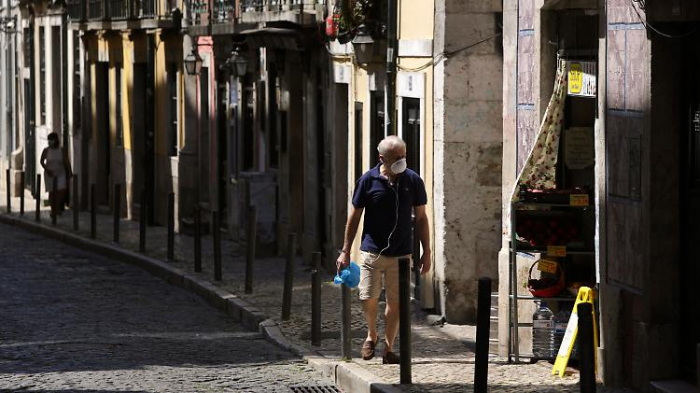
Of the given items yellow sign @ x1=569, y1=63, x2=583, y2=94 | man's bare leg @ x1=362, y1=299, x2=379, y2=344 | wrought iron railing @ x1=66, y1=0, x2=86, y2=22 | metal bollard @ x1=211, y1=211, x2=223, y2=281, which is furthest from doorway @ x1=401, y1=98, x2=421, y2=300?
wrought iron railing @ x1=66, y1=0, x2=86, y2=22

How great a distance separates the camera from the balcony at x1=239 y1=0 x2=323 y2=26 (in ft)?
73.3

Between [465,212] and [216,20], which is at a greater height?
[216,20]

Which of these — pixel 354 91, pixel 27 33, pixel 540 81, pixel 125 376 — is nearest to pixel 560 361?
pixel 540 81

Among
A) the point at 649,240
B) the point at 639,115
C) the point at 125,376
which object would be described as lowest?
the point at 125,376

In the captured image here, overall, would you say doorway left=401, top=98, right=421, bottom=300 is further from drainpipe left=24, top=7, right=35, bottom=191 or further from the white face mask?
drainpipe left=24, top=7, right=35, bottom=191

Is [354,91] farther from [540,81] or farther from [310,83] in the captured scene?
[540,81]

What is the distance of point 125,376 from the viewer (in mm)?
12812

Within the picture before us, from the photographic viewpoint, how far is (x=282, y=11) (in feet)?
75.9

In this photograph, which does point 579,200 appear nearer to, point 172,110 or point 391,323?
point 391,323

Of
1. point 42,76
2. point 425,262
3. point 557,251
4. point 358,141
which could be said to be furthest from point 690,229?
point 42,76

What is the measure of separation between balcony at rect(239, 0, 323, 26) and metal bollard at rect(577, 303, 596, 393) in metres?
14.0

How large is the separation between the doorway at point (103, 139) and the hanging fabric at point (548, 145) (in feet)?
72.1

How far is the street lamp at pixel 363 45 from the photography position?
752 inches

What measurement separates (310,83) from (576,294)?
1086cm
